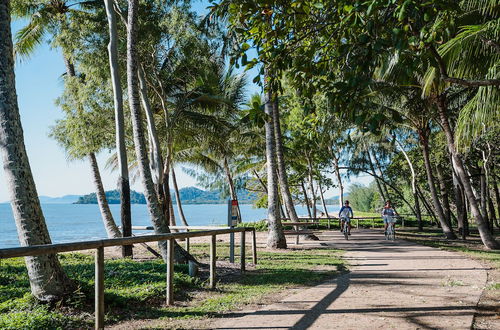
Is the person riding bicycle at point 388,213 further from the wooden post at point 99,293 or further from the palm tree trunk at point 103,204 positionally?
the wooden post at point 99,293

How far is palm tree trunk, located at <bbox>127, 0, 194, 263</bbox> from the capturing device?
8.77 metres

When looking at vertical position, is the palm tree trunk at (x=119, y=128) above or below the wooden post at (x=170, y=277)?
above

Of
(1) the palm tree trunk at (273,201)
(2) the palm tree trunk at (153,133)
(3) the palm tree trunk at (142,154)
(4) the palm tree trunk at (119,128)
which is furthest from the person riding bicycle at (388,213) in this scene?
(4) the palm tree trunk at (119,128)

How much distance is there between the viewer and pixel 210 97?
1938 centimetres

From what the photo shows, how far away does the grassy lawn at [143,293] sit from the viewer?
492 cm

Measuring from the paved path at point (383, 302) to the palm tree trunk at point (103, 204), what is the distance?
7363 mm

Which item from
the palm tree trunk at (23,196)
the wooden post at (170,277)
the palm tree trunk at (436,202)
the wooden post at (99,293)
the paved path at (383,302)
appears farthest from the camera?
the palm tree trunk at (436,202)

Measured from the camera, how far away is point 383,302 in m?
5.79

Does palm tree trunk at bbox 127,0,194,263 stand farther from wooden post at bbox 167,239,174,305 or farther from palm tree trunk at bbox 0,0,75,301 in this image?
palm tree trunk at bbox 0,0,75,301

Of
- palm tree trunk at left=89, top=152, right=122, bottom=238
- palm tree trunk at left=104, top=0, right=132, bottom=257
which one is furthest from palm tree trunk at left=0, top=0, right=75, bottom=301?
palm tree trunk at left=89, top=152, right=122, bottom=238

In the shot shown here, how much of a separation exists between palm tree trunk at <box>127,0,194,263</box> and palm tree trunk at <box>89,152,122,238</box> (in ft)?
14.6

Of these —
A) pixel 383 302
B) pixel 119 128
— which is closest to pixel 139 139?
pixel 119 128

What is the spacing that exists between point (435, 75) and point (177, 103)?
1304 cm

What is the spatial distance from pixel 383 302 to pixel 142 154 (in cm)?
565
